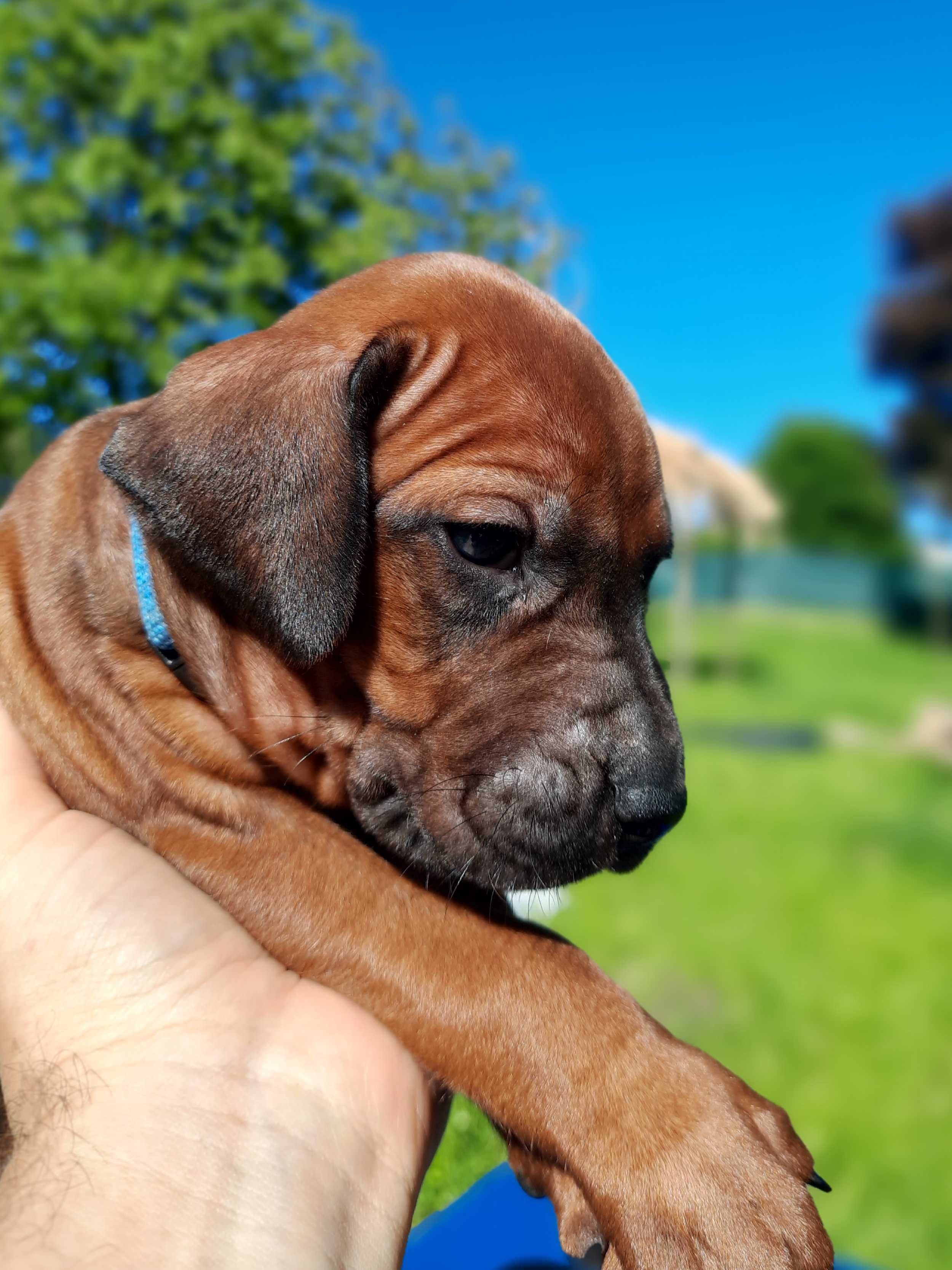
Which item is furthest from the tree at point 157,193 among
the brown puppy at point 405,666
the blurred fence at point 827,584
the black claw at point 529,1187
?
the blurred fence at point 827,584

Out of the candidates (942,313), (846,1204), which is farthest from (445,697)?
(942,313)

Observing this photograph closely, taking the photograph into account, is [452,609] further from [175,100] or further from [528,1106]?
[175,100]

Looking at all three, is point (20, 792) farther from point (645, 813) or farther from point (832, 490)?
point (832, 490)

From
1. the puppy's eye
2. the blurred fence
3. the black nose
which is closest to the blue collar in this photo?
the puppy's eye

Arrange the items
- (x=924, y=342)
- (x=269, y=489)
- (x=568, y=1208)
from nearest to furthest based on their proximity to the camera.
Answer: (x=568, y=1208) < (x=269, y=489) < (x=924, y=342)

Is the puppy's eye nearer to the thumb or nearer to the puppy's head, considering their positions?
the puppy's head

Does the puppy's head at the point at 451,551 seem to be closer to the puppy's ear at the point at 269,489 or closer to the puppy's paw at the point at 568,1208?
the puppy's ear at the point at 269,489

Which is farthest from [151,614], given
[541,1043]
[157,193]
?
[157,193]
